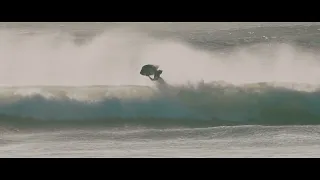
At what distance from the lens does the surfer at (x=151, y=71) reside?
211cm

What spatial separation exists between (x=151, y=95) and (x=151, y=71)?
0.11 meters

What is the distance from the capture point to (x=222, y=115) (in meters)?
2.09

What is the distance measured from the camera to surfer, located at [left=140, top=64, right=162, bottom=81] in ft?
6.91

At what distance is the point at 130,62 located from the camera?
211 cm

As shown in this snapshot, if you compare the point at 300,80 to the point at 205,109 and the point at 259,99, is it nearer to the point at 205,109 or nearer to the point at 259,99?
the point at 259,99

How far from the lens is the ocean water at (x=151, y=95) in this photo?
2.08m

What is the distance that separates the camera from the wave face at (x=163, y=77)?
2084 mm

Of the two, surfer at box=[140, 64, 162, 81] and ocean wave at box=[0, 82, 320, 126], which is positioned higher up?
surfer at box=[140, 64, 162, 81]

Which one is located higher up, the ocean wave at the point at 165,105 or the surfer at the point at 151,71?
the surfer at the point at 151,71

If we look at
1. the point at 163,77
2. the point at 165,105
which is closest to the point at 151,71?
the point at 163,77

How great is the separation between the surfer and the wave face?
0.02 metres

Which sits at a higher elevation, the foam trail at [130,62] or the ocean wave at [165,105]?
the foam trail at [130,62]

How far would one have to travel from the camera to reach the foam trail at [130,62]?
210 cm

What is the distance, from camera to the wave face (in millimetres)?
2084
